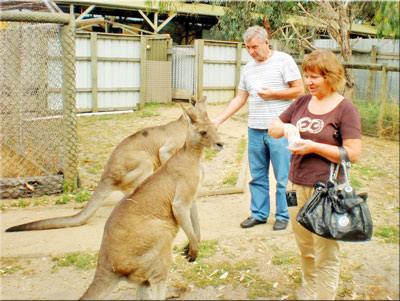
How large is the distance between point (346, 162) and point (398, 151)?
6920 mm

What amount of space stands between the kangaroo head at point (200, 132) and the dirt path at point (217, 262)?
1097 mm

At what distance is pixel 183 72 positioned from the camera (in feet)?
51.6

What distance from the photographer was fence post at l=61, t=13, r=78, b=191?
6.46m

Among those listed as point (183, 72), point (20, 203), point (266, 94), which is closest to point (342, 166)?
point (266, 94)

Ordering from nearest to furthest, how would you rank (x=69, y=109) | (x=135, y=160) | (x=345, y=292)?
(x=345, y=292) < (x=135, y=160) < (x=69, y=109)

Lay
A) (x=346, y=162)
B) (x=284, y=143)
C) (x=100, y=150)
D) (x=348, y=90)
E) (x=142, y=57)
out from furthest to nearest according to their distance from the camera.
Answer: (x=142, y=57), (x=348, y=90), (x=100, y=150), (x=284, y=143), (x=346, y=162)

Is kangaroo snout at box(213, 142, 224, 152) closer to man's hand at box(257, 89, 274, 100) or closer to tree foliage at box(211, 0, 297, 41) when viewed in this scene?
man's hand at box(257, 89, 274, 100)

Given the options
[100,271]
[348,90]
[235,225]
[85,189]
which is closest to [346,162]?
[100,271]

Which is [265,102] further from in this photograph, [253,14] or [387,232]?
[253,14]

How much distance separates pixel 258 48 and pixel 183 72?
11.1m

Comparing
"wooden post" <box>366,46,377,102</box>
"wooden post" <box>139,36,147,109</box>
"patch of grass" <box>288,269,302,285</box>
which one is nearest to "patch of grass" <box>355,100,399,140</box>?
"wooden post" <box>366,46,377,102</box>

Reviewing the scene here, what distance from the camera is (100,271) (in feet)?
10.1

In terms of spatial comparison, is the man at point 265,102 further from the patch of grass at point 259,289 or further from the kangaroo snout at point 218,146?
the patch of grass at point 259,289

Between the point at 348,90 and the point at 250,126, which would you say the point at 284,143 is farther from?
the point at 348,90
